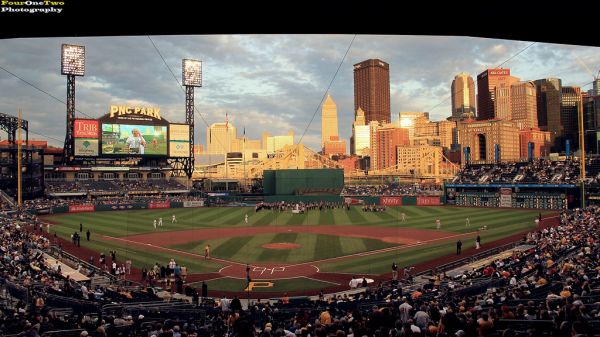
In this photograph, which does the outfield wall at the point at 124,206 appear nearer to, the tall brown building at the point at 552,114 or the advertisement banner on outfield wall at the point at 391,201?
the advertisement banner on outfield wall at the point at 391,201

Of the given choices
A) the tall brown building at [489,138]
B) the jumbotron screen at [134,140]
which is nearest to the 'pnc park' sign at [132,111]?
the jumbotron screen at [134,140]

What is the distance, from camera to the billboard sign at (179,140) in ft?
274

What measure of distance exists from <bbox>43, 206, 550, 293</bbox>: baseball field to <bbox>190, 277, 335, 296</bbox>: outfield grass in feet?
0.14

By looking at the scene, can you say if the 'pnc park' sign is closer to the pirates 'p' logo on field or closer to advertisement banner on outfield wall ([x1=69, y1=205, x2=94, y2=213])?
advertisement banner on outfield wall ([x1=69, y1=205, x2=94, y2=213])

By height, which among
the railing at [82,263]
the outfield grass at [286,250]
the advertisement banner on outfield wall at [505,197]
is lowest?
the outfield grass at [286,250]

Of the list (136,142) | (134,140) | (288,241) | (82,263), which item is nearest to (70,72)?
(134,140)

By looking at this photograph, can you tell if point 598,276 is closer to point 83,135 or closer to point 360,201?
point 360,201

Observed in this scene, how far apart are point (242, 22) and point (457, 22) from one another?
2.83 m

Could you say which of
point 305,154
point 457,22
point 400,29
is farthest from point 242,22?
point 305,154

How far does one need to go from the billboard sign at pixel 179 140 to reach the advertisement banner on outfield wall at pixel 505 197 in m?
53.9

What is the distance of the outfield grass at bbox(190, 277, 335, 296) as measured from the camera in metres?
19.7

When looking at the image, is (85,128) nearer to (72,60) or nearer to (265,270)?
(72,60)

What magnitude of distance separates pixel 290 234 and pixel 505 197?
3529 cm

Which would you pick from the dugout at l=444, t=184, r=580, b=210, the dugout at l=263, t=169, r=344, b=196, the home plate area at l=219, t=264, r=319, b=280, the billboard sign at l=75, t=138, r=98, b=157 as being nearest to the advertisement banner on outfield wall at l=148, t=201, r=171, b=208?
the billboard sign at l=75, t=138, r=98, b=157
